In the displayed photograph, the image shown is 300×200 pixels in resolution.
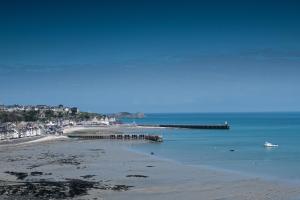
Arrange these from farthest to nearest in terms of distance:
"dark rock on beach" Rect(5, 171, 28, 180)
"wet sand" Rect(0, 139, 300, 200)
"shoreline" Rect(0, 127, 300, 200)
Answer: "dark rock on beach" Rect(5, 171, 28, 180) → "shoreline" Rect(0, 127, 300, 200) → "wet sand" Rect(0, 139, 300, 200)

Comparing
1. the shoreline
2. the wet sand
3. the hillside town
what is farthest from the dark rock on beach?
the hillside town

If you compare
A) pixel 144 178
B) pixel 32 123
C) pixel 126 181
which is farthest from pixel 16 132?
pixel 126 181

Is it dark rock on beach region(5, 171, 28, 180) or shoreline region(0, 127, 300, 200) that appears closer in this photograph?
shoreline region(0, 127, 300, 200)

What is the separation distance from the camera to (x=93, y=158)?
5116 centimetres

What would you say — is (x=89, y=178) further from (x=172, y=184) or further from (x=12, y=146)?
(x=12, y=146)

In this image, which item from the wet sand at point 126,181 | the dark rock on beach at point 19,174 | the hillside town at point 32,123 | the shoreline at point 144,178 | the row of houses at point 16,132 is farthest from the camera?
the hillside town at point 32,123

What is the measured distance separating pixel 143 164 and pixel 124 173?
6.86 m

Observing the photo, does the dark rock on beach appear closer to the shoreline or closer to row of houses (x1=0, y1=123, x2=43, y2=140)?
the shoreline

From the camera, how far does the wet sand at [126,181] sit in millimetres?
29516

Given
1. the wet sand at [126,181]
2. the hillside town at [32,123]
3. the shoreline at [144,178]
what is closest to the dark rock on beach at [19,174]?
the wet sand at [126,181]

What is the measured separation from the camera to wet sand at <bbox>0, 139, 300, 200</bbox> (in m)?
29.5

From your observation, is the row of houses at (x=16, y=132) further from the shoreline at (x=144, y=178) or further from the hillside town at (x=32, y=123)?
the shoreline at (x=144, y=178)

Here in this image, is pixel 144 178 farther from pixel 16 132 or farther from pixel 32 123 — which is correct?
pixel 32 123

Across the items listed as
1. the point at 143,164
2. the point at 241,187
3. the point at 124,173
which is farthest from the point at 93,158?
the point at 241,187
